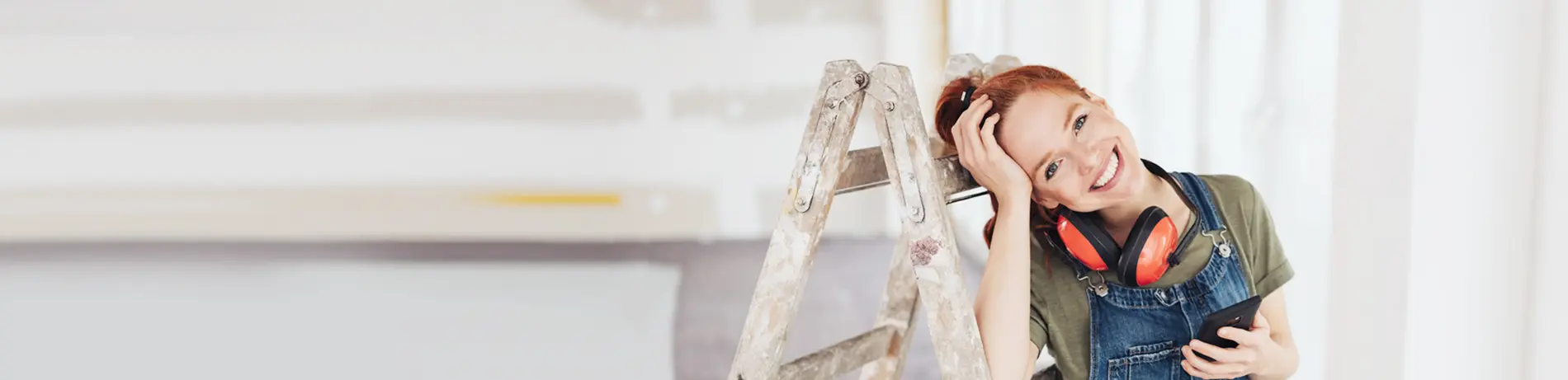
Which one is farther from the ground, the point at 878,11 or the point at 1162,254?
the point at 878,11

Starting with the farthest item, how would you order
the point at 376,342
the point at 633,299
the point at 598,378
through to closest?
the point at 633,299, the point at 376,342, the point at 598,378

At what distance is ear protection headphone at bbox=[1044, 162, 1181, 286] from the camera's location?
1.14 metres

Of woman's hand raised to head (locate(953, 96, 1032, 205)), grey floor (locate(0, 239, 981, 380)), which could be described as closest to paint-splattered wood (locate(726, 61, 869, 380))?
woman's hand raised to head (locate(953, 96, 1032, 205))

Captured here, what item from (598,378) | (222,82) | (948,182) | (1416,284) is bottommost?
(598,378)

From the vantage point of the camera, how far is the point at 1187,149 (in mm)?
2041

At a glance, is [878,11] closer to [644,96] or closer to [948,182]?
[644,96]

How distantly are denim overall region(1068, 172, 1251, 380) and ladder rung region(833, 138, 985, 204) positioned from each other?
165 mm

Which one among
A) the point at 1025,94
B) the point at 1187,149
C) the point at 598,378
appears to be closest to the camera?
the point at 1025,94

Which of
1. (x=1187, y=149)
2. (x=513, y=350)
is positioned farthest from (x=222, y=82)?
(x=1187, y=149)

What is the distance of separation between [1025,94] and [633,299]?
2.65 meters

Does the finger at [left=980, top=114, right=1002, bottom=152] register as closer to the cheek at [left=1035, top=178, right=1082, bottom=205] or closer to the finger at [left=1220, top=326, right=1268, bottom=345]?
the cheek at [left=1035, top=178, right=1082, bottom=205]

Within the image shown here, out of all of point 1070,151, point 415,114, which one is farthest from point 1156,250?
point 415,114

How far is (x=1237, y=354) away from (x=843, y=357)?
1.56 ft

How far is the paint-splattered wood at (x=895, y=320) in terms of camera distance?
1442 mm
